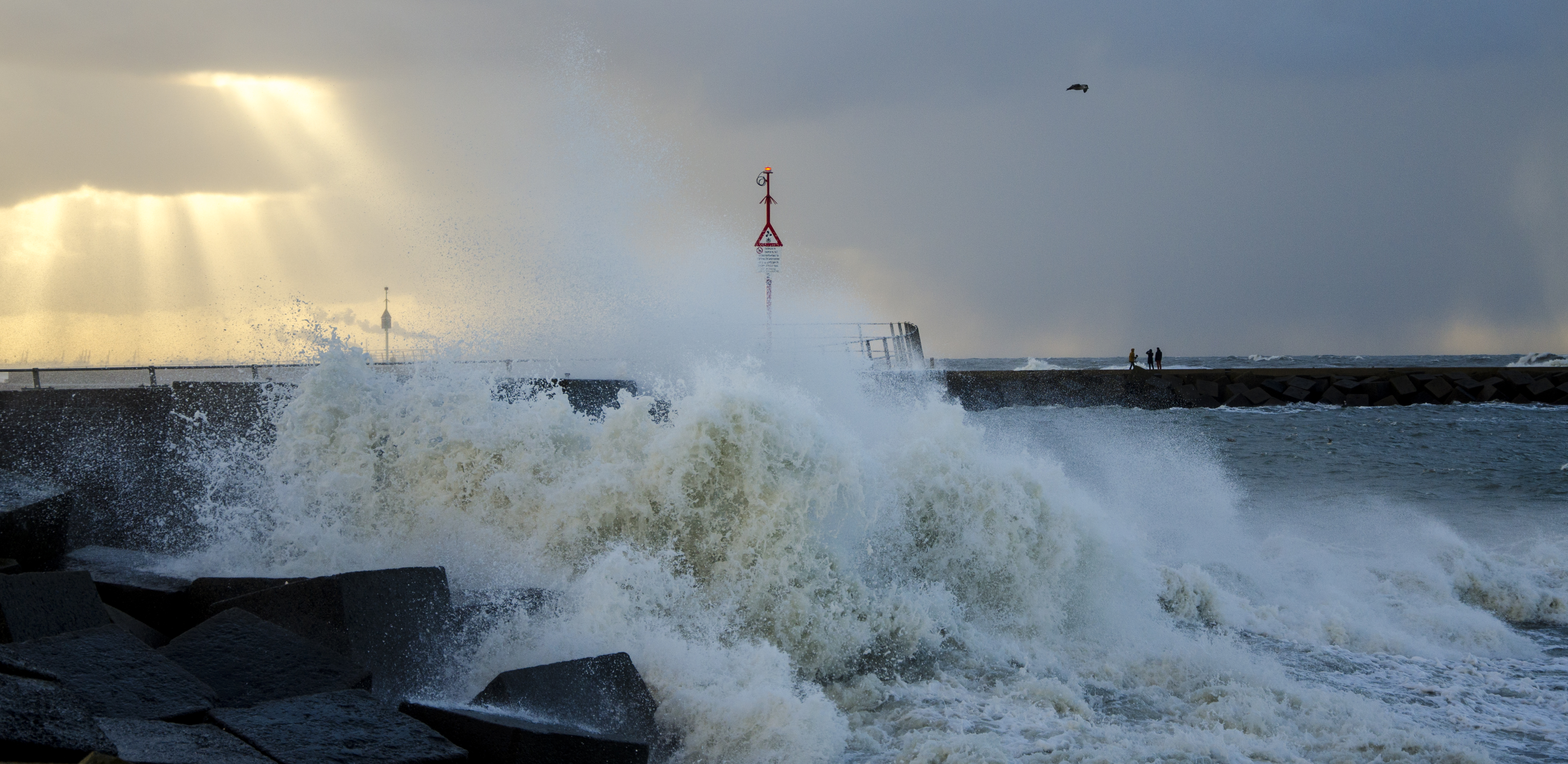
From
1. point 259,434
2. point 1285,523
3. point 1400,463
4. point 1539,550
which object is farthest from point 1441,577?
point 259,434

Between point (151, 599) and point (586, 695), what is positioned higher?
point (151, 599)

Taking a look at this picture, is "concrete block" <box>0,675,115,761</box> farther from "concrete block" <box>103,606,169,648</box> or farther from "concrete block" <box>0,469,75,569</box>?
"concrete block" <box>0,469,75,569</box>

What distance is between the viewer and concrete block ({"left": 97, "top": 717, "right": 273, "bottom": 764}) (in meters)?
2.65

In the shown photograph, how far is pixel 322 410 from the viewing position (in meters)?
6.90

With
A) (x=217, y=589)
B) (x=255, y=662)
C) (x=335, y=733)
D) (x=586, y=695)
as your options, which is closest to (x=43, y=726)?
(x=335, y=733)

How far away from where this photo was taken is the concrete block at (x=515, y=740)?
3.21 m

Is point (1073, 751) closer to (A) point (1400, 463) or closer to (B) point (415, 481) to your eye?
(B) point (415, 481)

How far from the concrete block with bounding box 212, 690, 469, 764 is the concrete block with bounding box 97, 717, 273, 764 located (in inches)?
2.7

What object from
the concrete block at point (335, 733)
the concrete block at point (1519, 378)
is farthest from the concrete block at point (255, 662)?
the concrete block at point (1519, 378)

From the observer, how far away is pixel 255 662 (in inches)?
148

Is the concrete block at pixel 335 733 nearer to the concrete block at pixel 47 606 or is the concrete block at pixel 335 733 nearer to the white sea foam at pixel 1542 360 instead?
the concrete block at pixel 47 606

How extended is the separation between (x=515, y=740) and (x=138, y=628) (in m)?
2.50

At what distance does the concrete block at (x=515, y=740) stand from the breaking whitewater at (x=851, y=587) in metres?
0.69

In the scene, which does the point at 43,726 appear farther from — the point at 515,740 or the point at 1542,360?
the point at 1542,360
